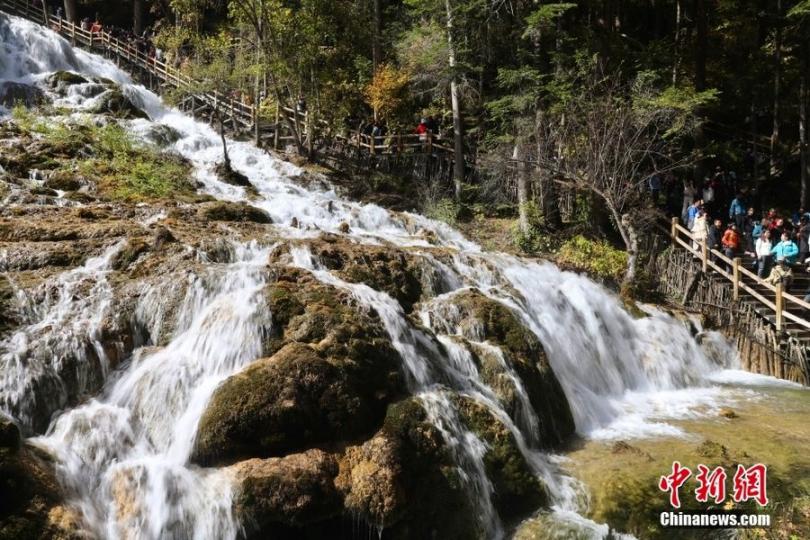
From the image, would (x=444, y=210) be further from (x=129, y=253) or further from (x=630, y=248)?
(x=129, y=253)

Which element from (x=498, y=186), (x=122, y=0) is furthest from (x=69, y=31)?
(x=498, y=186)

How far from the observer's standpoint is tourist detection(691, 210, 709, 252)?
14.1 meters

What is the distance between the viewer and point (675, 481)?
6348mm

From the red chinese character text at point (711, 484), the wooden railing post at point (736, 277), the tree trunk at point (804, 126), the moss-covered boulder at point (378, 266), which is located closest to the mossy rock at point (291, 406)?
the moss-covered boulder at point (378, 266)

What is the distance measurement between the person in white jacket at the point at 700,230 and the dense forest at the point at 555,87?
1.27m

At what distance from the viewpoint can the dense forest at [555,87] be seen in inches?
597

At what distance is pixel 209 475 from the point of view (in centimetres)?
532

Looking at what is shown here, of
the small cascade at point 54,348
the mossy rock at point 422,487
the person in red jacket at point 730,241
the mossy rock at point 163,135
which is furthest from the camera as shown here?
the mossy rock at point 163,135

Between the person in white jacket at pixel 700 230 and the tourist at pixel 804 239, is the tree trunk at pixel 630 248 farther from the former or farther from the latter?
the tourist at pixel 804 239

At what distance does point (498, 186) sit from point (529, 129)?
301cm

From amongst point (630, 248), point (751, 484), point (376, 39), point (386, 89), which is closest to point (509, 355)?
point (751, 484)

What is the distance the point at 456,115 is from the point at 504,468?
14911mm

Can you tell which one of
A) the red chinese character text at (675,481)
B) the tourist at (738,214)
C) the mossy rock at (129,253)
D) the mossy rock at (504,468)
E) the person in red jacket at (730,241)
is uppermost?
the tourist at (738,214)

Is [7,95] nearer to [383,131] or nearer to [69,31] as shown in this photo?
[69,31]
